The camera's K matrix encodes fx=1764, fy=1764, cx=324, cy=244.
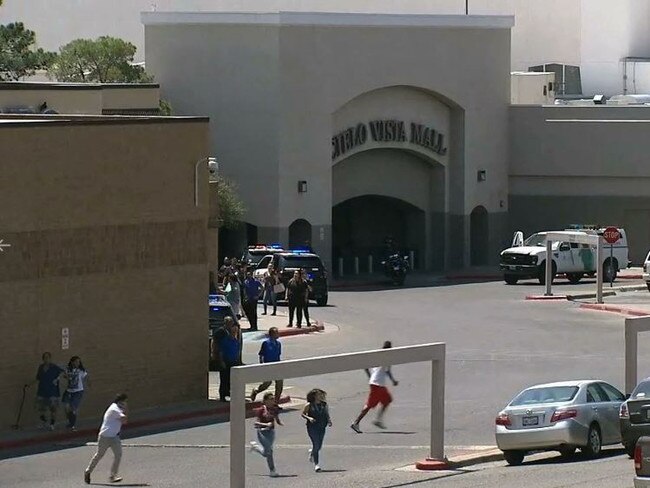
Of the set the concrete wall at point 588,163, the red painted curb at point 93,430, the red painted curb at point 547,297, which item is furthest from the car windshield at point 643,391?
the concrete wall at point 588,163

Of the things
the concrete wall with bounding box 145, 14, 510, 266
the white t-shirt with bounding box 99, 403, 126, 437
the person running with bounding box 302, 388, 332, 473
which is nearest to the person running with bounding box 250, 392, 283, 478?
the person running with bounding box 302, 388, 332, 473

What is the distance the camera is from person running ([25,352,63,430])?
30484 millimetres

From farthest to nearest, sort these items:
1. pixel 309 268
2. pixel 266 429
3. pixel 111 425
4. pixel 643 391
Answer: pixel 309 268
pixel 643 391
pixel 111 425
pixel 266 429

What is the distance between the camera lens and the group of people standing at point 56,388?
3050 cm

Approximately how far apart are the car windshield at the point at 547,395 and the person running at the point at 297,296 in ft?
57.3

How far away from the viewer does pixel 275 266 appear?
5275 centimetres

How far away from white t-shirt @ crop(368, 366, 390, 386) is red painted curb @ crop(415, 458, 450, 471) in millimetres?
1489

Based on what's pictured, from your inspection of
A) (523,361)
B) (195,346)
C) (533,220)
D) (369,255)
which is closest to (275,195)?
(369,255)

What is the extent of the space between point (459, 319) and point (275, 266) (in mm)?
6293

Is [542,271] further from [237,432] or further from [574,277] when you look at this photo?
[237,432]

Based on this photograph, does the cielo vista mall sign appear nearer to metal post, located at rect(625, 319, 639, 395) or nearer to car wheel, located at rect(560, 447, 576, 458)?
metal post, located at rect(625, 319, 639, 395)

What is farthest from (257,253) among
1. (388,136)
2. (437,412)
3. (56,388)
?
(437,412)

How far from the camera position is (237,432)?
24.1m

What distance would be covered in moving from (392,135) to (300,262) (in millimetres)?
15013
